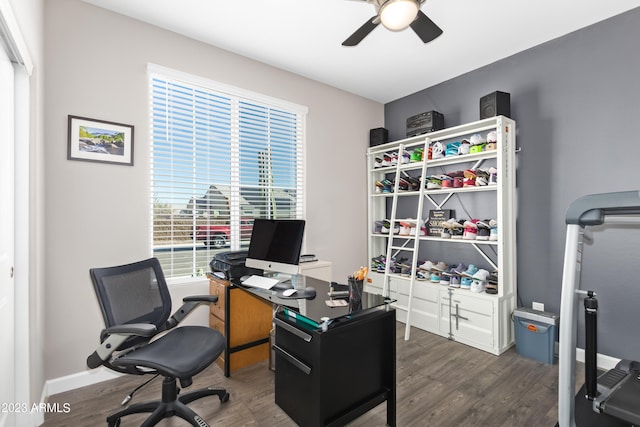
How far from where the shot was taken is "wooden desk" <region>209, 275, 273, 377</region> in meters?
2.40

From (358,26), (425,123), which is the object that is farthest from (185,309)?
(425,123)

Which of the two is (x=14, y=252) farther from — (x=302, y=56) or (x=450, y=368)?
(x=450, y=368)

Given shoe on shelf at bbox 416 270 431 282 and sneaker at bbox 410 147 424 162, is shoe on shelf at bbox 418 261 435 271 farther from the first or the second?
sneaker at bbox 410 147 424 162

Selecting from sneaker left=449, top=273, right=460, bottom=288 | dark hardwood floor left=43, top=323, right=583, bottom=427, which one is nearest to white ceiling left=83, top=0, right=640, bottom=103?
sneaker left=449, top=273, right=460, bottom=288

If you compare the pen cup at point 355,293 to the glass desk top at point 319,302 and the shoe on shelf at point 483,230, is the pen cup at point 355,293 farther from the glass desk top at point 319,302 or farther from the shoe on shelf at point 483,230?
the shoe on shelf at point 483,230

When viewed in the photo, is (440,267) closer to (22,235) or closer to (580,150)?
(580,150)

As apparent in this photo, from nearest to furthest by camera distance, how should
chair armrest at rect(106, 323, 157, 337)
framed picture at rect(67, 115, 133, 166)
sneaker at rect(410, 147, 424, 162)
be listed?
chair armrest at rect(106, 323, 157, 337)
framed picture at rect(67, 115, 133, 166)
sneaker at rect(410, 147, 424, 162)

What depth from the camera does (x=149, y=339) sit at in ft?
5.85

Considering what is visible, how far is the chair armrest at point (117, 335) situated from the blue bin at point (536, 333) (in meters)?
2.94

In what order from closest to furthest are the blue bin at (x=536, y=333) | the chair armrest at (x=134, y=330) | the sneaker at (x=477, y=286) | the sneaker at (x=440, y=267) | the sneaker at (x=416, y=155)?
the chair armrest at (x=134, y=330) → the blue bin at (x=536, y=333) → the sneaker at (x=477, y=286) → the sneaker at (x=440, y=267) → the sneaker at (x=416, y=155)

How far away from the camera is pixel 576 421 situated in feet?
5.13

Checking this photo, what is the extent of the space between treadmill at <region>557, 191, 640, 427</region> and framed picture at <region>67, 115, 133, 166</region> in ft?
9.83

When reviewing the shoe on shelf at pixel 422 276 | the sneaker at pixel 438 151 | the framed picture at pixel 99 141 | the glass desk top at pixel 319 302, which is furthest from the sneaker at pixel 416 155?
the framed picture at pixel 99 141

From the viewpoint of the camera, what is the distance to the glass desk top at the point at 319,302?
1.64 meters
